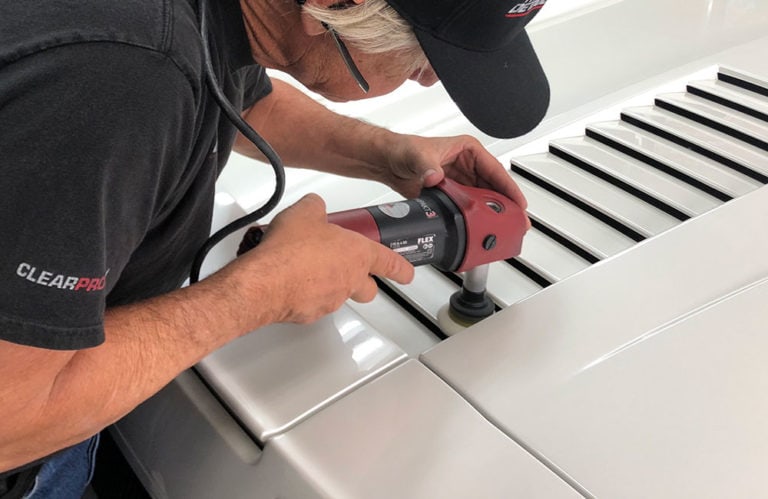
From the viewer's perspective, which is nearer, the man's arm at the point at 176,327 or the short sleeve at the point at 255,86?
the man's arm at the point at 176,327

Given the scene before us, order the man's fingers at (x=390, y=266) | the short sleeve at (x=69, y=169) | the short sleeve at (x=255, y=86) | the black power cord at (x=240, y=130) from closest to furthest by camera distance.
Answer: the short sleeve at (x=69, y=169)
the black power cord at (x=240, y=130)
the man's fingers at (x=390, y=266)
the short sleeve at (x=255, y=86)

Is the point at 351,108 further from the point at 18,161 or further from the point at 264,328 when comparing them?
the point at 18,161

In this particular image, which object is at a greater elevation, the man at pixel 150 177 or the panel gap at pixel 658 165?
the man at pixel 150 177

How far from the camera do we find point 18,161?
1.74ft

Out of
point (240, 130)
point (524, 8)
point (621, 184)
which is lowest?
point (621, 184)

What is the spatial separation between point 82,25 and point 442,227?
1.52 feet

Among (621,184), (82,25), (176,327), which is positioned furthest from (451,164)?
(82,25)

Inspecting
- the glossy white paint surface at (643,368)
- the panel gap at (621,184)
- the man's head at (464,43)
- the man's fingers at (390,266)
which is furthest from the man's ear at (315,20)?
the panel gap at (621,184)

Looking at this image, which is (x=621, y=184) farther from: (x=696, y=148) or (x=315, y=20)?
(x=315, y=20)

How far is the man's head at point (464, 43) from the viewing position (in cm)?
70

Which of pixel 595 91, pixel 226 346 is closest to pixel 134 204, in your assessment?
pixel 226 346

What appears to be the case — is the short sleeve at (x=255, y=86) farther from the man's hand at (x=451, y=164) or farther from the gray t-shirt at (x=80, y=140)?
the gray t-shirt at (x=80, y=140)

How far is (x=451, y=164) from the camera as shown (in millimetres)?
1109

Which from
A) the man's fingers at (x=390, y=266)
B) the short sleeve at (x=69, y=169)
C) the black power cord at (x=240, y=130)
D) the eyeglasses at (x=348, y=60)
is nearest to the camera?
the short sleeve at (x=69, y=169)
